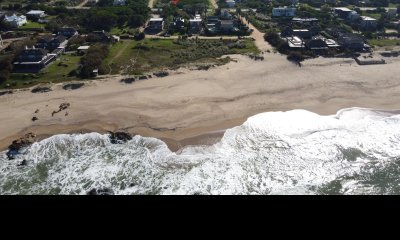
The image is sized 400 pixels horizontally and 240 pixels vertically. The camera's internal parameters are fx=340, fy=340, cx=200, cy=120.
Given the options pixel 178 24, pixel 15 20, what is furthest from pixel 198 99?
pixel 15 20

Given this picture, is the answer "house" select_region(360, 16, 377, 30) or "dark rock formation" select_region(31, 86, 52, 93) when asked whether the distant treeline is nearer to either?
"dark rock formation" select_region(31, 86, 52, 93)

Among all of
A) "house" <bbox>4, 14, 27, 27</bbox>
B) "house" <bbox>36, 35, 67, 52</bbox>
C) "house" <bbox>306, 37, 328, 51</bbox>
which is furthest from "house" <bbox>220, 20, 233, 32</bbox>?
"house" <bbox>4, 14, 27, 27</bbox>

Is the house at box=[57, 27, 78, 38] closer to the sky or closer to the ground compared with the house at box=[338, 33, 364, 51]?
closer to the sky

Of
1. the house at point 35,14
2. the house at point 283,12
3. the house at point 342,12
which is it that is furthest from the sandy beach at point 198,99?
the house at point 35,14

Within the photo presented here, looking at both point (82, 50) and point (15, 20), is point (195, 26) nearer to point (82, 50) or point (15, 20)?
point (82, 50)

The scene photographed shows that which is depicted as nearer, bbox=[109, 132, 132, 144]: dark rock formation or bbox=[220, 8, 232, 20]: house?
bbox=[109, 132, 132, 144]: dark rock formation

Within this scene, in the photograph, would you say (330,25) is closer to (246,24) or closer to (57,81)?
(246,24)
